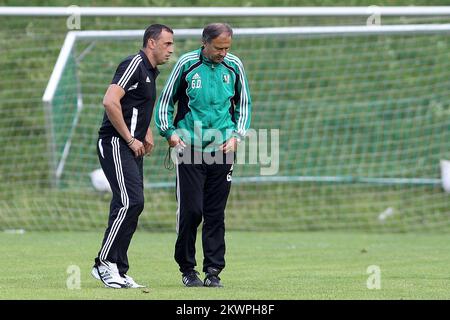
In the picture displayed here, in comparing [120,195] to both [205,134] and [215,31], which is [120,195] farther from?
[215,31]

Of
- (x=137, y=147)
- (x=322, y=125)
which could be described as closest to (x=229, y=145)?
(x=137, y=147)

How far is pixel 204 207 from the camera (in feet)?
27.4

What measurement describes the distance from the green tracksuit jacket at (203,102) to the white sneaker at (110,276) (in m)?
1.11

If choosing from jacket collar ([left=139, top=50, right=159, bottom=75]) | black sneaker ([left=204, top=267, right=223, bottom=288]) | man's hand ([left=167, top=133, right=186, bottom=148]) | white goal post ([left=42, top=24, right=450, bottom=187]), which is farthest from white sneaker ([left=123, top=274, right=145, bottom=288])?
white goal post ([left=42, top=24, right=450, bottom=187])

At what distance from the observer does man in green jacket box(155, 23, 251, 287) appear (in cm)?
816

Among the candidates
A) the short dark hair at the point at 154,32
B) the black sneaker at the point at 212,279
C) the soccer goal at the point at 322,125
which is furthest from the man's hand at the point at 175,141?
the soccer goal at the point at 322,125

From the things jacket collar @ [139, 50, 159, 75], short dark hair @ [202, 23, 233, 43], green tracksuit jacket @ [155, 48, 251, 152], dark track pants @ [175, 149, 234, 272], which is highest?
short dark hair @ [202, 23, 233, 43]

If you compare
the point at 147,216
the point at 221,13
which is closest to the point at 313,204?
the point at 147,216

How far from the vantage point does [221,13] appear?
1355 centimetres

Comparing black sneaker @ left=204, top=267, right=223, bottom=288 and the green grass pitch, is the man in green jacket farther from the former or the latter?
the green grass pitch

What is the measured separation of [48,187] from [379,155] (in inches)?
194

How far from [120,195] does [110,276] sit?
0.62 meters

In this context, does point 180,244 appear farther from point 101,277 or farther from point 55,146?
point 55,146

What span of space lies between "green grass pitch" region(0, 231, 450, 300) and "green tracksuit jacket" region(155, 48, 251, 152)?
1.20 metres
